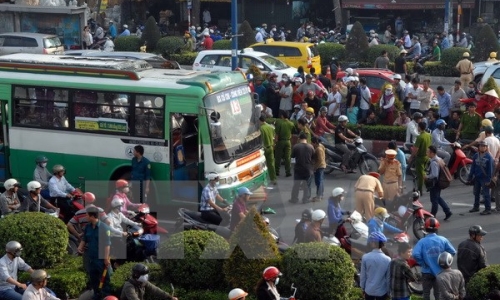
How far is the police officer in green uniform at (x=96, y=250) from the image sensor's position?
13.2 m

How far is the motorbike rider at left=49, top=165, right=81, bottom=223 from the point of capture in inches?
642

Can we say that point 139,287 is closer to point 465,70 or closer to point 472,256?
point 472,256

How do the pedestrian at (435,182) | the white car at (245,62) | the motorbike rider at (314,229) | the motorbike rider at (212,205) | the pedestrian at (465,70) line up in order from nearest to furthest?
the motorbike rider at (314,229), the motorbike rider at (212,205), the pedestrian at (435,182), the pedestrian at (465,70), the white car at (245,62)

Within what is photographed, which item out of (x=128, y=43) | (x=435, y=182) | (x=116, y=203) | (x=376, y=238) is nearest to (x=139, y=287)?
(x=116, y=203)

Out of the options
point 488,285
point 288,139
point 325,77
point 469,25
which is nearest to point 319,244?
point 488,285

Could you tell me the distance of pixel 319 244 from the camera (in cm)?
1288

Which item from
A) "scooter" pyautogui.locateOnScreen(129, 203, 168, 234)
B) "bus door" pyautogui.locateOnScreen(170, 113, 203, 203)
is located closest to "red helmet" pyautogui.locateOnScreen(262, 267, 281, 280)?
"scooter" pyautogui.locateOnScreen(129, 203, 168, 234)

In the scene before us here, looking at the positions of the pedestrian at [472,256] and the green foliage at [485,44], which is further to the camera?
the green foliage at [485,44]

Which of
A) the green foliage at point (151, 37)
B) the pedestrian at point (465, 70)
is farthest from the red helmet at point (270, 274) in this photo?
the green foliage at point (151, 37)

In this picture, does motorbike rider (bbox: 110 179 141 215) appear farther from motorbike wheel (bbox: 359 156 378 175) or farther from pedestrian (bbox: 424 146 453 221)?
motorbike wheel (bbox: 359 156 378 175)

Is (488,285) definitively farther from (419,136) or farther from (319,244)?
(419,136)

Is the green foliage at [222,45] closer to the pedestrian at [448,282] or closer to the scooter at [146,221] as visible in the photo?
the scooter at [146,221]

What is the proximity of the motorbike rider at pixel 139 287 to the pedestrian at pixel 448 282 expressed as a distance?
3143mm

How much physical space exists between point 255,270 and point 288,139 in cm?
759
